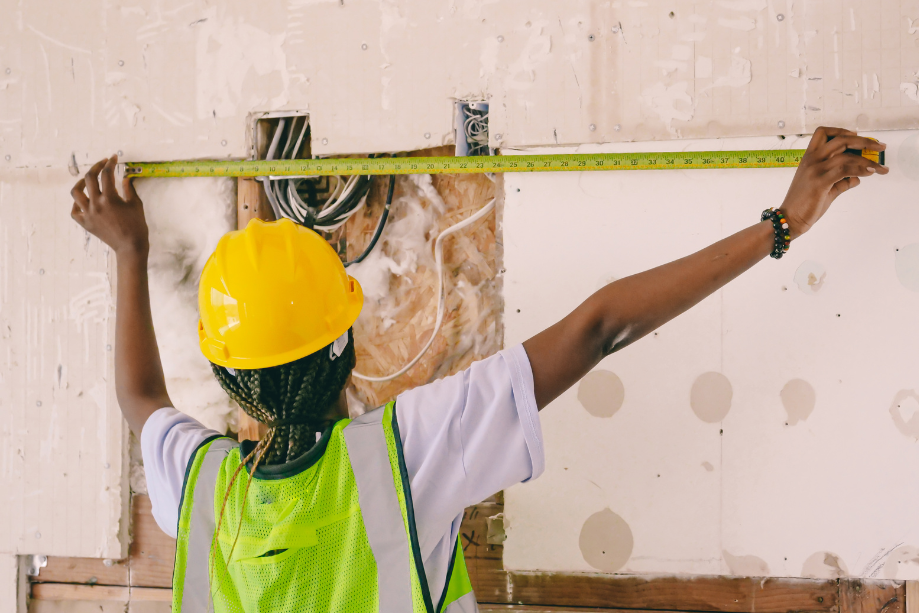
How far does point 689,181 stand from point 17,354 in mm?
2169

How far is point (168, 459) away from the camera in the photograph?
1280 mm

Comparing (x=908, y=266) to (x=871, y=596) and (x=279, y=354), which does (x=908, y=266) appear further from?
(x=279, y=354)

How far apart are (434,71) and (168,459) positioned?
127cm

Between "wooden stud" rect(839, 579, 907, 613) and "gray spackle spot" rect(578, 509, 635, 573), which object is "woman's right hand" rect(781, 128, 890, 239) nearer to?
"gray spackle spot" rect(578, 509, 635, 573)

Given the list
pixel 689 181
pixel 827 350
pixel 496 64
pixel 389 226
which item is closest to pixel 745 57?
pixel 689 181

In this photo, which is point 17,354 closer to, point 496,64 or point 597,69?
point 496,64

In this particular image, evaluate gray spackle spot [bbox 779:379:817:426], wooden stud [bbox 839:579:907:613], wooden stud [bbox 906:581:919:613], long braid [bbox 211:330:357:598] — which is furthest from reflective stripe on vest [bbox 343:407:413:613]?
wooden stud [bbox 906:581:919:613]

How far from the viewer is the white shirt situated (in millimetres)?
1067

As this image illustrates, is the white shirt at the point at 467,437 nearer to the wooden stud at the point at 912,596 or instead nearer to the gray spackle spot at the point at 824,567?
the gray spackle spot at the point at 824,567

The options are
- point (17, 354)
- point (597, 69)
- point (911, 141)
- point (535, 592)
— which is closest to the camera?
point (911, 141)

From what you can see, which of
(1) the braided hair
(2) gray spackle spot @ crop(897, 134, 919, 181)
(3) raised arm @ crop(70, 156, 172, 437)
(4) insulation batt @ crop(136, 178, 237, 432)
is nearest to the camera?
(1) the braided hair

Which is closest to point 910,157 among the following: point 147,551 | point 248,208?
point 248,208

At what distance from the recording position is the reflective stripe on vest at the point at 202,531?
1.21 metres

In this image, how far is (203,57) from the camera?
197 cm
